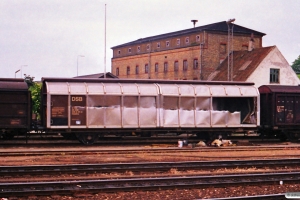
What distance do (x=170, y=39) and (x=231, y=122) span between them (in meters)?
44.9

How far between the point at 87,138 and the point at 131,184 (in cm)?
1340

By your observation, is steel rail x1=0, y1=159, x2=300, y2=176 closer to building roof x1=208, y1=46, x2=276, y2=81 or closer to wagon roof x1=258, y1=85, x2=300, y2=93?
wagon roof x1=258, y1=85, x2=300, y2=93

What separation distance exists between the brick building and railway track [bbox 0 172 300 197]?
49385 mm

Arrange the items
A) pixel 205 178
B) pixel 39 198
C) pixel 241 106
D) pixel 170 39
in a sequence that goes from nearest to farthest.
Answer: pixel 39 198, pixel 205 178, pixel 241 106, pixel 170 39

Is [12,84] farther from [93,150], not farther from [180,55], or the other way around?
[180,55]

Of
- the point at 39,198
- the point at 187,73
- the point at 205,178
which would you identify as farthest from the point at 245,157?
the point at 187,73

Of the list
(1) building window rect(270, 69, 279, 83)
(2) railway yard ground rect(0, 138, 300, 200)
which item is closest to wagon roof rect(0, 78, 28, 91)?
(2) railway yard ground rect(0, 138, 300, 200)

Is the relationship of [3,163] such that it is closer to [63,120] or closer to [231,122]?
[63,120]

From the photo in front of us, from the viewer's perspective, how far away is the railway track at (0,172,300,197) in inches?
467

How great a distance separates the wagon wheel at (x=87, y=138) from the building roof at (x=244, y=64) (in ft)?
101

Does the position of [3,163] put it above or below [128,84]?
below

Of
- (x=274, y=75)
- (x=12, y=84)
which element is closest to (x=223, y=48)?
(x=274, y=75)

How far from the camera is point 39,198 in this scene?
37.6 ft

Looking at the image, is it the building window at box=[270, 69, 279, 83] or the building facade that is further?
the building window at box=[270, 69, 279, 83]
